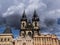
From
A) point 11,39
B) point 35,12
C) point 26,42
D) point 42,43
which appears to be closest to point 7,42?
point 11,39

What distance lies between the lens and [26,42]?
355 feet

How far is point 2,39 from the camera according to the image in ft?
352

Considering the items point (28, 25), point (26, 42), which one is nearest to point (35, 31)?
point (28, 25)

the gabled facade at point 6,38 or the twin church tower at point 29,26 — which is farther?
the twin church tower at point 29,26

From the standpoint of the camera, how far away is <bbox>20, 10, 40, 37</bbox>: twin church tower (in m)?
120

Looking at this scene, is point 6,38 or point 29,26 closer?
point 6,38

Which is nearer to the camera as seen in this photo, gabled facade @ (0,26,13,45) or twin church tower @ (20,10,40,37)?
gabled facade @ (0,26,13,45)

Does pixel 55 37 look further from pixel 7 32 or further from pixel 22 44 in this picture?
pixel 7 32

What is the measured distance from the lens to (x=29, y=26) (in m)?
121

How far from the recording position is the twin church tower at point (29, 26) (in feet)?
392

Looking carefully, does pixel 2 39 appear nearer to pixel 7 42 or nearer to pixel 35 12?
pixel 7 42

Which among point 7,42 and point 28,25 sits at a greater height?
point 28,25

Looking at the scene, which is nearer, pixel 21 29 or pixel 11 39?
pixel 11 39

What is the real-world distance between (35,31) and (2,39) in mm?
21980
